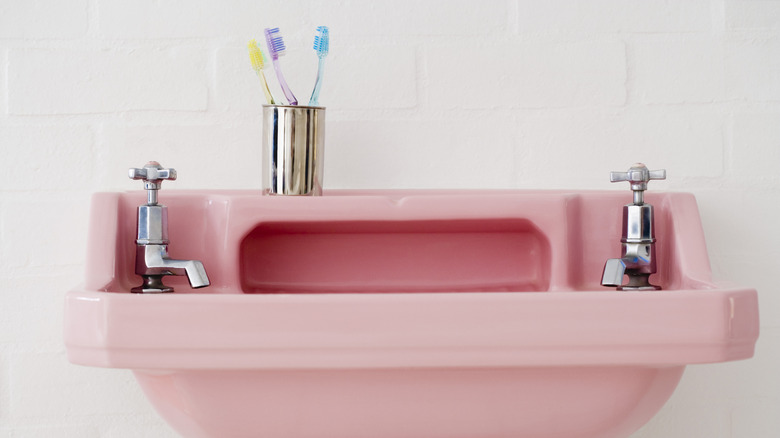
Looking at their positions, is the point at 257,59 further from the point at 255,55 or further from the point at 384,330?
the point at 384,330

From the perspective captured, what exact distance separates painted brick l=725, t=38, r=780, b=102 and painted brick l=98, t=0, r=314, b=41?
495mm

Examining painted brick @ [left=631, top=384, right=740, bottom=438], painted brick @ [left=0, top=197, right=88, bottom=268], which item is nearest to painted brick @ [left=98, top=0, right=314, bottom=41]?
painted brick @ [left=0, top=197, right=88, bottom=268]

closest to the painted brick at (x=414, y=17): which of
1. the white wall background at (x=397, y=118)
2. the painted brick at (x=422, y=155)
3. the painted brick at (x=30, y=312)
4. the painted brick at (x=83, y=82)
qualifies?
the white wall background at (x=397, y=118)

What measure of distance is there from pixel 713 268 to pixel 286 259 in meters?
0.50

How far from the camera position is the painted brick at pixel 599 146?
34.7 inches

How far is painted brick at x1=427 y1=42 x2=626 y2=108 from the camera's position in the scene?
88cm

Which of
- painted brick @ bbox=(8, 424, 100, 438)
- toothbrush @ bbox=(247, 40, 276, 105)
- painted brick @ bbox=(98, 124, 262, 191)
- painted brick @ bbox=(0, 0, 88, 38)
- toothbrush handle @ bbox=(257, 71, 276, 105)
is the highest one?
Answer: painted brick @ bbox=(0, 0, 88, 38)

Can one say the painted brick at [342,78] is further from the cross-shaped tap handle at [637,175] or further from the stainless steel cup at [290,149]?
the cross-shaped tap handle at [637,175]

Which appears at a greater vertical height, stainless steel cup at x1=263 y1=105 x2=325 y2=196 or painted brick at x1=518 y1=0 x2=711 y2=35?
painted brick at x1=518 y1=0 x2=711 y2=35

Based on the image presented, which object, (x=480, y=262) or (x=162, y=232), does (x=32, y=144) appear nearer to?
(x=162, y=232)

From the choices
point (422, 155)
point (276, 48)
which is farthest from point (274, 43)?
point (422, 155)

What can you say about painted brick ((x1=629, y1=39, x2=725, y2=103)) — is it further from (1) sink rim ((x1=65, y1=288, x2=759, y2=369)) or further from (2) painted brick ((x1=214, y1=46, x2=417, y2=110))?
(1) sink rim ((x1=65, y1=288, x2=759, y2=369))

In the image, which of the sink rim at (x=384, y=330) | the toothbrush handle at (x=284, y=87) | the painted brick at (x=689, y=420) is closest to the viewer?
the sink rim at (x=384, y=330)

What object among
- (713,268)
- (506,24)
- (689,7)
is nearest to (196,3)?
(506,24)
